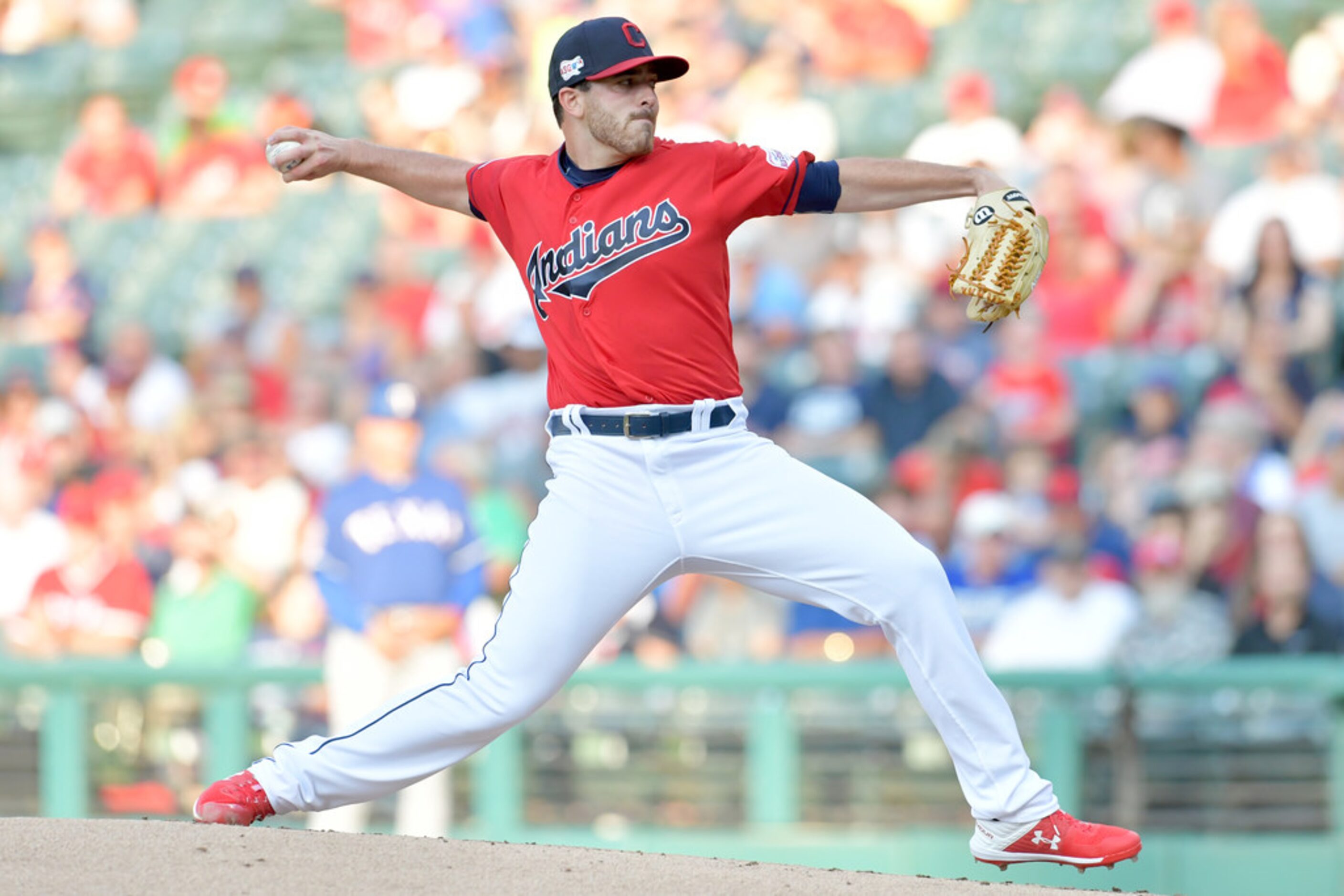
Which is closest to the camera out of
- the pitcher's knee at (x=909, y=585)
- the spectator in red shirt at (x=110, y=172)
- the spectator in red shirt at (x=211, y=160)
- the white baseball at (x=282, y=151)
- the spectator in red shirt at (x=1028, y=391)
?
the pitcher's knee at (x=909, y=585)

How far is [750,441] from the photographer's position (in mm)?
3250

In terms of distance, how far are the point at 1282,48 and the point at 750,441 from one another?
5548 mm

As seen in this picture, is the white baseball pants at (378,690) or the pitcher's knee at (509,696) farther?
the white baseball pants at (378,690)

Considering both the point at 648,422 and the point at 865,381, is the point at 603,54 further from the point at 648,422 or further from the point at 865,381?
the point at 865,381

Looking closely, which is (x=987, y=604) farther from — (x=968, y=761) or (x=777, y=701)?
(x=968, y=761)

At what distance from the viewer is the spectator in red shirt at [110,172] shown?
10469mm

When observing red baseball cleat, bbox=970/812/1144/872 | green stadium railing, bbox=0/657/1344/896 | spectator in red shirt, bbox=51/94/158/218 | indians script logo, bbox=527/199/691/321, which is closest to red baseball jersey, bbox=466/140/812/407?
indians script logo, bbox=527/199/691/321

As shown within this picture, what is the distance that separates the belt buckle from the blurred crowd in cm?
306

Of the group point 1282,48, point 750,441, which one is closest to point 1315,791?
point 750,441

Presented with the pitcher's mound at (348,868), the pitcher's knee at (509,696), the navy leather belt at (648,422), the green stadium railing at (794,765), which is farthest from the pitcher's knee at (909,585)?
the green stadium railing at (794,765)

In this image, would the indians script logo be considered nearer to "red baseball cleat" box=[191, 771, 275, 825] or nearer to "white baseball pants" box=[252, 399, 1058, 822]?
"white baseball pants" box=[252, 399, 1058, 822]

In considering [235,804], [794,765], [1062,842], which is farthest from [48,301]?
[1062,842]

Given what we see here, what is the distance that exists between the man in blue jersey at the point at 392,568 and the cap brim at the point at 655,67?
3348 millimetres

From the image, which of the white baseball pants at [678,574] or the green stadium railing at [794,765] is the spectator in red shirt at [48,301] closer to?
the green stadium railing at [794,765]
